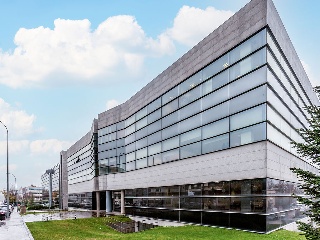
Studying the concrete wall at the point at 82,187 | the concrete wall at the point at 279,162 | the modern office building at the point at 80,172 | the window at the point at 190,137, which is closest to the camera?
the concrete wall at the point at 279,162

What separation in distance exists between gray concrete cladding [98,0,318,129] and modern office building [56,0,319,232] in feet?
0.25

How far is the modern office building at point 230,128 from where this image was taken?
24.8 meters

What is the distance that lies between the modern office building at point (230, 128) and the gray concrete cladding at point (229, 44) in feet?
0.25

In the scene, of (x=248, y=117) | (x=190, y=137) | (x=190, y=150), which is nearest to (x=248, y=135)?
(x=248, y=117)

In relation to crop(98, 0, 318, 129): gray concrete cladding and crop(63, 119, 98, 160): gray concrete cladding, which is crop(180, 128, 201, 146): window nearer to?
crop(98, 0, 318, 129): gray concrete cladding

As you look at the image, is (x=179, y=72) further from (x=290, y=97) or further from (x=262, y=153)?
(x=262, y=153)

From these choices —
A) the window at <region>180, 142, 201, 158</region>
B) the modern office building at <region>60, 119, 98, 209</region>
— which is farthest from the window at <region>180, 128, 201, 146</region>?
the modern office building at <region>60, 119, 98, 209</region>

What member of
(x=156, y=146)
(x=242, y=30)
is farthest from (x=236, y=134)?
(x=156, y=146)

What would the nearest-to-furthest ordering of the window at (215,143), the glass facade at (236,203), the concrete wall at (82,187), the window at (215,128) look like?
the glass facade at (236,203) < the window at (215,143) < the window at (215,128) < the concrete wall at (82,187)

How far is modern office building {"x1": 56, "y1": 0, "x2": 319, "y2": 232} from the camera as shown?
24.8m

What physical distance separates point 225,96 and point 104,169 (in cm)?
3564

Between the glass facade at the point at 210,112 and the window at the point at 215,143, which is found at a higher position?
the glass facade at the point at 210,112

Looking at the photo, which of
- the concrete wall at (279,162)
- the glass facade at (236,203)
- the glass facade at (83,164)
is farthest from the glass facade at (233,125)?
the glass facade at (83,164)

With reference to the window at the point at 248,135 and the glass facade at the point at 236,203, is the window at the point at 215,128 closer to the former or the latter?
the window at the point at 248,135
